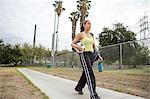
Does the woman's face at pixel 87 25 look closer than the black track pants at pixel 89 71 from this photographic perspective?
No

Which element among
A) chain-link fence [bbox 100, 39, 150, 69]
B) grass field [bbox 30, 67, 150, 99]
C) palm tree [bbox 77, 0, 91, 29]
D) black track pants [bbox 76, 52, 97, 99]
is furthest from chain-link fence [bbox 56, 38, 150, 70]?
palm tree [bbox 77, 0, 91, 29]

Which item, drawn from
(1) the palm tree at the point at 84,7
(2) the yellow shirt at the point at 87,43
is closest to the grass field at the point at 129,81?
(2) the yellow shirt at the point at 87,43

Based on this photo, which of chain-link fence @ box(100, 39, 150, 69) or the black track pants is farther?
chain-link fence @ box(100, 39, 150, 69)

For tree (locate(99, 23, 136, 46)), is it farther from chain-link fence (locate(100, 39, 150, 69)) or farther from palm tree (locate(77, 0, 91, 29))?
chain-link fence (locate(100, 39, 150, 69))

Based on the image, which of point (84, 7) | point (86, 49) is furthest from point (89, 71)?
point (84, 7)

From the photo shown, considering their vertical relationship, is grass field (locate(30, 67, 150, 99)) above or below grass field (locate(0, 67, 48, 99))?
above

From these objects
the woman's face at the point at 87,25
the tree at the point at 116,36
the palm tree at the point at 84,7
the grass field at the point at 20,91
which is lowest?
the grass field at the point at 20,91

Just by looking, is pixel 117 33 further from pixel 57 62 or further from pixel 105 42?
pixel 57 62

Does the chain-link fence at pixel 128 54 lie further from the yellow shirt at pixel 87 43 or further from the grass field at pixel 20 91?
the yellow shirt at pixel 87 43

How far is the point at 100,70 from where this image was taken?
61.0 feet

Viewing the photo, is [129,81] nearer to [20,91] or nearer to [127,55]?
[20,91]

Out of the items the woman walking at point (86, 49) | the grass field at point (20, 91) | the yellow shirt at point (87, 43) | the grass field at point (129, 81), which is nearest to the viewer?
the woman walking at point (86, 49)

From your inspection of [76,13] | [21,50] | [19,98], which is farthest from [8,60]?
[19,98]

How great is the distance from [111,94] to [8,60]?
57.3 m
